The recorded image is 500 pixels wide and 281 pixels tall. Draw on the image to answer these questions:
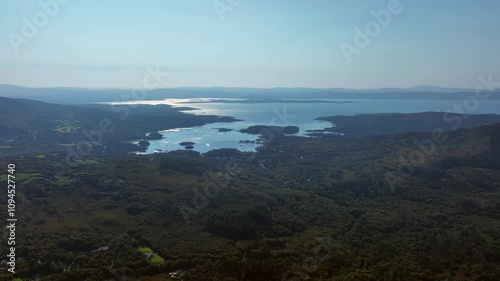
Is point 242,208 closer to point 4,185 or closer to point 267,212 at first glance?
point 267,212

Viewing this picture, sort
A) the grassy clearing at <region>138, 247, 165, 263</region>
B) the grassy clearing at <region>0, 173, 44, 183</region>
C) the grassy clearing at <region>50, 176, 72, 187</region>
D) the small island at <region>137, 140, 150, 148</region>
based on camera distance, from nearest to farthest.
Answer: the grassy clearing at <region>138, 247, 165, 263</region>, the grassy clearing at <region>0, 173, 44, 183</region>, the grassy clearing at <region>50, 176, 72, 187</region>, the small island at <region>137, 140, 150, 148</region>

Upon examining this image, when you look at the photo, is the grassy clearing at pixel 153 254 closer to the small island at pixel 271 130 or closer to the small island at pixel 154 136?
the small island at pixel 154 136

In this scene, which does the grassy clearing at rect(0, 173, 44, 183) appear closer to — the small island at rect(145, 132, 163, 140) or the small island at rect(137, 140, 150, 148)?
the small island at rect(137, 140, 150, 148)

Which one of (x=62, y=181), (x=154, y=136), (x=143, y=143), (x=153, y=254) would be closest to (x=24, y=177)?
(x=62, y=181)

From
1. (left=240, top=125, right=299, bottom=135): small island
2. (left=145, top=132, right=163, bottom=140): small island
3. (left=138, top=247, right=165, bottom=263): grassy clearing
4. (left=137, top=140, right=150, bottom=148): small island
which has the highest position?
(left=240, top=125, right=299, bottom=135): small island

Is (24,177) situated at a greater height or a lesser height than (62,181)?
greater

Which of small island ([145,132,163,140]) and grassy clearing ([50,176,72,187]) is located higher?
small island ([145,132,163,140])

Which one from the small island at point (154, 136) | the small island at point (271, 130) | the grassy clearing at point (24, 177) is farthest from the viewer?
the small island at point (271, 130)

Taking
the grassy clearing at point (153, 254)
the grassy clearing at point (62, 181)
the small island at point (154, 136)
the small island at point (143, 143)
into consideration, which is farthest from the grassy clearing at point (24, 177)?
the small island at point (154, 136)

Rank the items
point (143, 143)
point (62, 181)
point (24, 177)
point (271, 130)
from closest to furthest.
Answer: point (24, 177) < point (62, 181) < point (143, 143) < point (271, 130)

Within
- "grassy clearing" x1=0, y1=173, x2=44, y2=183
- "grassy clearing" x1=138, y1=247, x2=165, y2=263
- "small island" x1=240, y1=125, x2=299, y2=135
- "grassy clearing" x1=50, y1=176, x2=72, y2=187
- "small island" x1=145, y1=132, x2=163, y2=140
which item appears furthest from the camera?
"small island" x1=240, y1=125, x2=299, y2=135

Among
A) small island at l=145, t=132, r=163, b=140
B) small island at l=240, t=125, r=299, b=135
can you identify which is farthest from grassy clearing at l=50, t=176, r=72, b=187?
small island at l=240, t=125, r=299, b=135

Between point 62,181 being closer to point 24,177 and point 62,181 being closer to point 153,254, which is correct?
point 24,177
